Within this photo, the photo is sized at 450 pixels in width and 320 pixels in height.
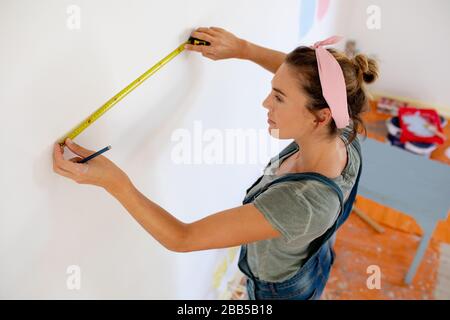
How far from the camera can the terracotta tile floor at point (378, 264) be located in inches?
80.0

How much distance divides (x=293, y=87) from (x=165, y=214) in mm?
399

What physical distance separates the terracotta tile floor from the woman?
96cm

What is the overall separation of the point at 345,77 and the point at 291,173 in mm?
253

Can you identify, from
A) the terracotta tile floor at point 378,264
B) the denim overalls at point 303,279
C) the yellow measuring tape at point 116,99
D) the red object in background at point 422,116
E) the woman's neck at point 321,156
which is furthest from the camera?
the red object in background at point 422,116

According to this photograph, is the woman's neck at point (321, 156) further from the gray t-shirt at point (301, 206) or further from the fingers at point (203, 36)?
the fingers at point (203, 36)

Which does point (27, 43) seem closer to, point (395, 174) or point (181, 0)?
point (181, 0)

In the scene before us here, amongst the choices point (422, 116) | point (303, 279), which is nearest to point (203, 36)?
point (303, 279)

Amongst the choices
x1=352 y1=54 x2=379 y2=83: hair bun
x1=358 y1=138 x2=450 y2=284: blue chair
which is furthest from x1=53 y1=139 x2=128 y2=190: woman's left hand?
x1=358 y1=138 x2=450 y2=284: blue chair

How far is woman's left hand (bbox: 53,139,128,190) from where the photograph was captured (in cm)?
73

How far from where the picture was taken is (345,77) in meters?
0.98

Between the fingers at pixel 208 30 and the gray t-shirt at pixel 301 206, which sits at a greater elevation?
the fingers at pixel 208 30

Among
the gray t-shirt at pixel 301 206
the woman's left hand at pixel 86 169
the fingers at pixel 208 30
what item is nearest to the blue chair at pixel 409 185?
the gray t-shirt at pixel 301 206

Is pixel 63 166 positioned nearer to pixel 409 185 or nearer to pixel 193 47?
pixel 193 47

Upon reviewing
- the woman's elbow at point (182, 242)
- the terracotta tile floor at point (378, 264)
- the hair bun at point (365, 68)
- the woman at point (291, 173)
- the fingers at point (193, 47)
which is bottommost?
the terracotta tile floor at point (378, 264)
